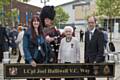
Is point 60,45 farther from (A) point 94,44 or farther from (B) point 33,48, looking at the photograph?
(B) point 33,48

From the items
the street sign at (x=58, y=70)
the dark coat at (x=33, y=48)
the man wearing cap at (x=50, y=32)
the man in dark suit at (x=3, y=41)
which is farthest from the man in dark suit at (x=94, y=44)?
the man in dark suit at (x=3, y=41)

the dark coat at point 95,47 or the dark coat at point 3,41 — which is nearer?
the dark coat at point 95,47

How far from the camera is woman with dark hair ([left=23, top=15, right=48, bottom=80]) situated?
7.05 m

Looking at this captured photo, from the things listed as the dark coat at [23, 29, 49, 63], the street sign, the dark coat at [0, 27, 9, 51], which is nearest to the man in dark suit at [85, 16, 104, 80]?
the street sign

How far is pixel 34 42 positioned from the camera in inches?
279

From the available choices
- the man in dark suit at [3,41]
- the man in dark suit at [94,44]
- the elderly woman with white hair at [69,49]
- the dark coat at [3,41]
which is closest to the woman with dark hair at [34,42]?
the elderly woman with white hair at [69,49]

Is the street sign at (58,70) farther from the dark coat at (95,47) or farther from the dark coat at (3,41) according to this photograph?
the dark coat at (3,41)

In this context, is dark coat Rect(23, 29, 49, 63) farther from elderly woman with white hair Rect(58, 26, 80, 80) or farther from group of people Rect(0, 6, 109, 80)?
elderly woman with white hair Rect(58, 26, 80, 80)

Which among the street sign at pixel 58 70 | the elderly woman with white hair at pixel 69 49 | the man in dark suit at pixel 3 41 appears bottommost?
the man in dark suit at pixel 3 41

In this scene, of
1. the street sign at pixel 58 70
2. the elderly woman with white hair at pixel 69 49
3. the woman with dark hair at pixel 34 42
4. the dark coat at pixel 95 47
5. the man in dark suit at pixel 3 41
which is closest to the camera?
the woman with dark hair at pixel 34 42

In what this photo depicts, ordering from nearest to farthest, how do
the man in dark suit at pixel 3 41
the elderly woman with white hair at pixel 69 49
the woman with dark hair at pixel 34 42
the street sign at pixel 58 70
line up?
the woman with dark hair at pixel 34 42 → the street sign at pixel 58 70 → the elderly woman with white hair at pixel 69 49 → the man in dark suit at pixel 3 41

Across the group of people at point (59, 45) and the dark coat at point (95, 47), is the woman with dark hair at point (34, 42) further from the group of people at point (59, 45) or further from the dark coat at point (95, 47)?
the dark coat at point (95, 47)

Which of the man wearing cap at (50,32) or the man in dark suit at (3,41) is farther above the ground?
the man wearing cap at (50,32)

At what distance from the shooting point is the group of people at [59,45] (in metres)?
7.15
